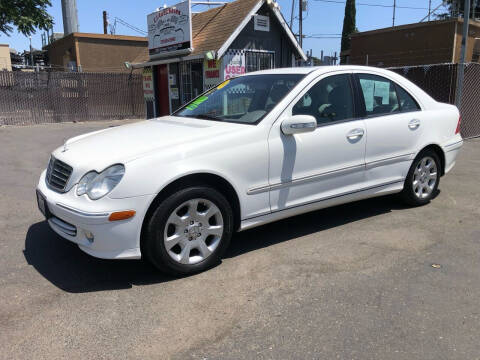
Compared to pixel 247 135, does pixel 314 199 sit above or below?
below

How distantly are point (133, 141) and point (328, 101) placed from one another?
1.95 meters

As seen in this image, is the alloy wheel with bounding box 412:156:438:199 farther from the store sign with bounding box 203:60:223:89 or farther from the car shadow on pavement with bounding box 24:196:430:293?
the store sign with bounding box 203:60:223:89

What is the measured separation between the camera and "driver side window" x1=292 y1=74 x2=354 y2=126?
163 inches

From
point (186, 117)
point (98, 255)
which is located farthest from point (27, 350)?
point (186, 117)

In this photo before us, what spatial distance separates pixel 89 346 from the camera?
8.70 ft

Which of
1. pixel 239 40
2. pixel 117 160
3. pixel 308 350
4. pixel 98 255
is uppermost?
pixel 239 40

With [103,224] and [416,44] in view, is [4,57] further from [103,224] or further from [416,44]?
[103,224]

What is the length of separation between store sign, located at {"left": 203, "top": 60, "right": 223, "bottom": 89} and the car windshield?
7.41 meters

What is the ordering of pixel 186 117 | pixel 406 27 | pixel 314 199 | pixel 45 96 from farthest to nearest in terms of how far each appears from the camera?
1. pixel 406 27
2. pixel 45 96
3. pixel 186 117
4. pixel 314 199

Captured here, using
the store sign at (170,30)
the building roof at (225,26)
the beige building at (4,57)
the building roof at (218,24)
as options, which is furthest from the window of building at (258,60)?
the beige building at (4,57)

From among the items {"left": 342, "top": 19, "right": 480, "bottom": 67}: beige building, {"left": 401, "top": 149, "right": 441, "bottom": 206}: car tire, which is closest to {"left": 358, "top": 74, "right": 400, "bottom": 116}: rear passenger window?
{"left": 401, "top": 149, "right": 441, "bottom": 206}: car tire

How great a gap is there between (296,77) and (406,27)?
24.1 m

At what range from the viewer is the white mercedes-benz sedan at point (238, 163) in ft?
10.6

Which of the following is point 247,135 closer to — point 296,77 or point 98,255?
point 296,77
